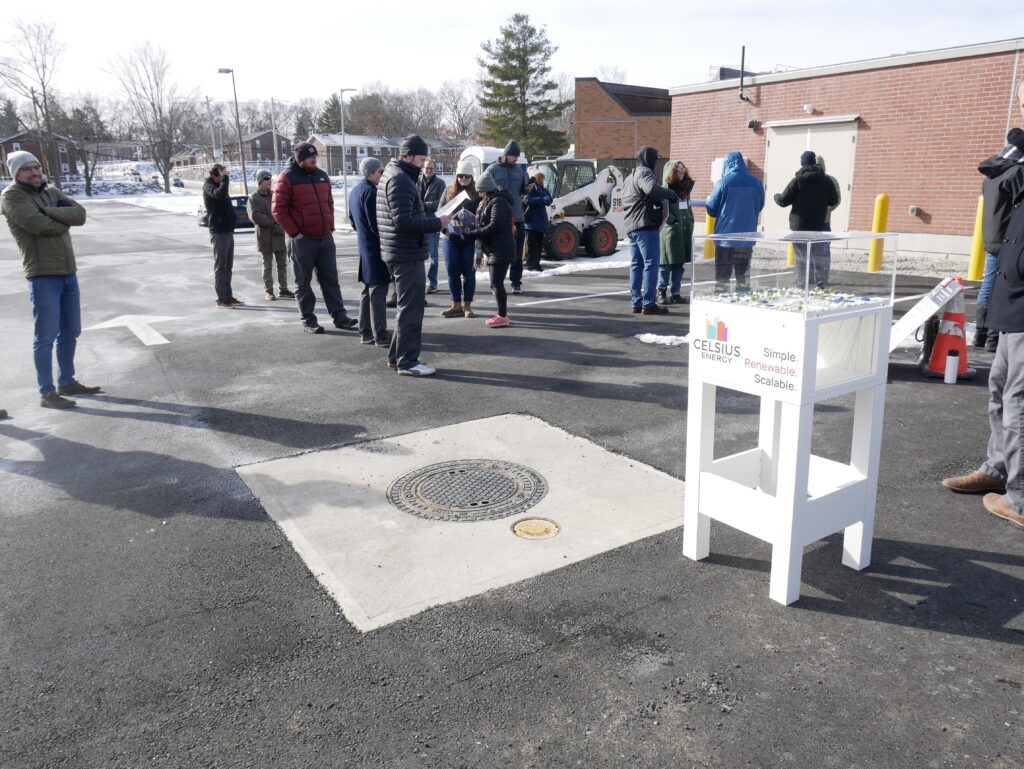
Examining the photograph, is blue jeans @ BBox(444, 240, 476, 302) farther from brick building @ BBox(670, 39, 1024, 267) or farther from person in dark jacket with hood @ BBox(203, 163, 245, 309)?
brick building @ BBox(670, 39, 1024, 267)

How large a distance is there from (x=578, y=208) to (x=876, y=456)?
519 inches

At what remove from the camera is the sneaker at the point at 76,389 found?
6684 mm

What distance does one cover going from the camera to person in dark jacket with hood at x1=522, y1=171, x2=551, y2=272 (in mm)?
12883

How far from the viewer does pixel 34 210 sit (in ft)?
→ 19.8

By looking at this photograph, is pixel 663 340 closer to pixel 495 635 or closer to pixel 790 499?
pixel 790 499

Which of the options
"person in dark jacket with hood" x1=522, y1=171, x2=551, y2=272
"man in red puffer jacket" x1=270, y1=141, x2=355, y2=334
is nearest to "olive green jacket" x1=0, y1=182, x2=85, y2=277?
"man in red puffer jacket" x1=270, y1=141, x2=355, y2=334

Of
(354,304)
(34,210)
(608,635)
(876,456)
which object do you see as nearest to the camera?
(608,635)

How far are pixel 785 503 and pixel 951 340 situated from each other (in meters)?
4.55

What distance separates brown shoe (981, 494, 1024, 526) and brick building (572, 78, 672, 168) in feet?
121

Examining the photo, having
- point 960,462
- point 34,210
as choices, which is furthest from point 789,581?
point 34,210

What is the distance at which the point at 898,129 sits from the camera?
15211 millimetres

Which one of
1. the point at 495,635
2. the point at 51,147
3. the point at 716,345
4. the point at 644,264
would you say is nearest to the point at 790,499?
the point at 716,345

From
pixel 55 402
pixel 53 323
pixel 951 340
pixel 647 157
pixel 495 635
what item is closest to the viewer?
pixel 495 635

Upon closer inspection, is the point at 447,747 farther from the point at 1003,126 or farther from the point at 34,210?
the point at 1003,126
